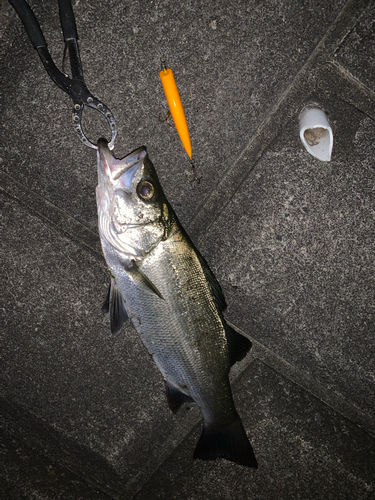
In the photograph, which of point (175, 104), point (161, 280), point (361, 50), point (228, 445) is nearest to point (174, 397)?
point (228, 445)

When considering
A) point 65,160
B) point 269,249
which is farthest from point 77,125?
point 269,249

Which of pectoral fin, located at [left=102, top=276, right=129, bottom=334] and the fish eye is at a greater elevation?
the fish eye

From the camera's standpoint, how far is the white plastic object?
209 centimetres

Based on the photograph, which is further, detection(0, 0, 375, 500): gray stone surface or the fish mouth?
detection(0, 0, 375, 500): gray stone surface

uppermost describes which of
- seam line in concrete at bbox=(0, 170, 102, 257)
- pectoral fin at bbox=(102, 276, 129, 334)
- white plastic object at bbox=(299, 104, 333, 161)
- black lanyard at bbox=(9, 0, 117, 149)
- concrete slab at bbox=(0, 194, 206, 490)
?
white plastic object at bbox=(299, 104, 333, 161)

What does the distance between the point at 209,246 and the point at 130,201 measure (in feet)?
2.39

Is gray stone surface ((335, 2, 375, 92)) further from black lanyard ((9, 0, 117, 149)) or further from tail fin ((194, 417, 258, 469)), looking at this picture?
tail fin ((194, 417, 258, 469))

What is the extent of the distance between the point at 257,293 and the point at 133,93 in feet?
4.98

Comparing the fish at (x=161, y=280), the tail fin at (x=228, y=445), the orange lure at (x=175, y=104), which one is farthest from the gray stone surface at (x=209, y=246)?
the fish at (x=161, y=280)

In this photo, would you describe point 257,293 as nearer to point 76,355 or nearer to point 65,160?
point 76,355

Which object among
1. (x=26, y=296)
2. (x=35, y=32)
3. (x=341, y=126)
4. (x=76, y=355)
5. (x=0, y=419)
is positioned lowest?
(x=0, y=419)

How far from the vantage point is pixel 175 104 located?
200cm

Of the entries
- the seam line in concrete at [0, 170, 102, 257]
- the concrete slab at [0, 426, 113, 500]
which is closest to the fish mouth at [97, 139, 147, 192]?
the seam line in concrete at [0, 170, 102, 257]

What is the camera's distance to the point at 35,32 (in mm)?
1896
